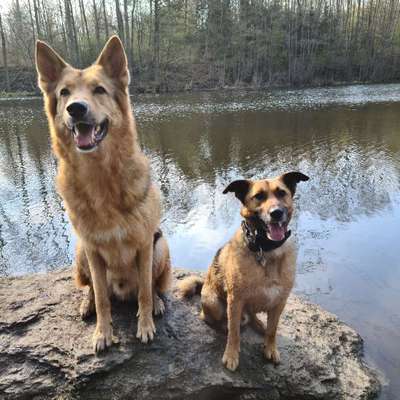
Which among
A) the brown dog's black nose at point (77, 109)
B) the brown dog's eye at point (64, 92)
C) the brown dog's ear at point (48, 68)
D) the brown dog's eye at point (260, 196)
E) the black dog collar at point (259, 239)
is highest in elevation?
the brown dog's ear at point (48, 68)

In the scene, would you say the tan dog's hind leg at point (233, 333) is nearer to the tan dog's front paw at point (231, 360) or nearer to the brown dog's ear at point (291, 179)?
the tan dog's front paw at point (231, 360)

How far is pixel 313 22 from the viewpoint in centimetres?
4931

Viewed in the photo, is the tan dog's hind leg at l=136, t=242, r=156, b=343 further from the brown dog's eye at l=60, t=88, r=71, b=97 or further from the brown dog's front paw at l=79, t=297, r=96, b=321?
the brown dog's eye at l=60, t=88, r=71, b=97

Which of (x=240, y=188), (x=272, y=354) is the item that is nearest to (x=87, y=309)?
(x=272, y=354)

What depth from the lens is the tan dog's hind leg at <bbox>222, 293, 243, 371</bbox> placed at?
354 cm

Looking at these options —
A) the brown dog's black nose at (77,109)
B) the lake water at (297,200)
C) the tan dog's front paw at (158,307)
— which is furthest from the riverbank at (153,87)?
the brown dog's black nose at (77,109)

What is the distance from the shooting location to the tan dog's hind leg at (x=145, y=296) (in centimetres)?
374

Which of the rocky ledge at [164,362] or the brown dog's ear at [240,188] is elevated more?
the brown dog's ear at [240,188]

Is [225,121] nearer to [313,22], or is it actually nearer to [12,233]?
[12,233]

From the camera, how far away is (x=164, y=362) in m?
3.61

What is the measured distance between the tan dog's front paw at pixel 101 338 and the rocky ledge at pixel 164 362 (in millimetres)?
73

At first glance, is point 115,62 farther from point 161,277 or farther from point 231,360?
point 231,360

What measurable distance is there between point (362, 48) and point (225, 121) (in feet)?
127

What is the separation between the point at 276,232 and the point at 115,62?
86.9 inches
